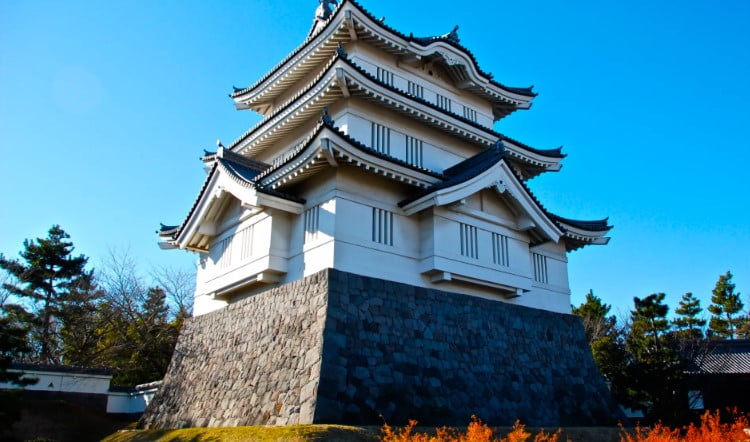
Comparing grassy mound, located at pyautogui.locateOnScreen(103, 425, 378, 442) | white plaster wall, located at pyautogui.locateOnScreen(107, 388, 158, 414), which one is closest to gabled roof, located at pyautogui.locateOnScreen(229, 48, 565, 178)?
white plaster wall, located at pyautogui.locateOnScreen(107, 388, 158, 414)

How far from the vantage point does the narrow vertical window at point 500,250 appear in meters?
15.2

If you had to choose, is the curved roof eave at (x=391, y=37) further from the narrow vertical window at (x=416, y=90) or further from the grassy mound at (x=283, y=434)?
the grassy mound at (x=283, y=434)

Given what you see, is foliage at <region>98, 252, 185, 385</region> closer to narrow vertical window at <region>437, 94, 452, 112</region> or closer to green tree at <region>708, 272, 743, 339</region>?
narrow vertical window at <region>437, 94, 452, 112</region>

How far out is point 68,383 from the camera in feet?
55.5

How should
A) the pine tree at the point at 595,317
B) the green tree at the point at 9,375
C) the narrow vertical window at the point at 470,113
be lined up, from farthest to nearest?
the pine tree at the point at 595,317 → the narrow vertical window at the point at 470,113 → the green tree at the point at 9,375

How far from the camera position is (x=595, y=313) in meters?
36.6

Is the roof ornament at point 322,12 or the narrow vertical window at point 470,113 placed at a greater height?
the roof ornament at point 322,12

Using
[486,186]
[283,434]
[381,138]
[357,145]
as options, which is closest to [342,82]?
[381,138]

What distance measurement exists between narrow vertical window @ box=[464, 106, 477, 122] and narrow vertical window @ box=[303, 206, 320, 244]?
26.6 feet

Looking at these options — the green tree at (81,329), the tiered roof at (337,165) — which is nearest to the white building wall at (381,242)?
the tiered roof at (337,165)

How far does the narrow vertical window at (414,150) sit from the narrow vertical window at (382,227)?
2.95 meters

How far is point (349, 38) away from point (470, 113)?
5.14 metres

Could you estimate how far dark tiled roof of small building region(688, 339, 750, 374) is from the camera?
841 inches

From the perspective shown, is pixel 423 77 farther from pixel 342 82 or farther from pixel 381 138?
pixel 342 82
